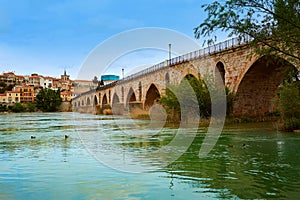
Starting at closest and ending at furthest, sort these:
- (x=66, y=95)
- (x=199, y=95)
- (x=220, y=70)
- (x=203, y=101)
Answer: (x=203, y=101) → (x=199, y=95) → (x=220, y=70) → (x=66, y=95)

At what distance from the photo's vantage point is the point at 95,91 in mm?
80125

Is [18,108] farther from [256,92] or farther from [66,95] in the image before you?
[256,92]

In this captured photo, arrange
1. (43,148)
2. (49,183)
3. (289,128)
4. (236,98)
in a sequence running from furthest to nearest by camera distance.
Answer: (236,98), (289,128), (43,148), (49,183)

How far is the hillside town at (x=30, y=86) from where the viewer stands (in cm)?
11588

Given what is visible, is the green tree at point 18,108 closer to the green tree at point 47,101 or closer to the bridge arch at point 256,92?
the green tree at point 47,101

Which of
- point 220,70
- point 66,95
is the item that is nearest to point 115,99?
point 220,70

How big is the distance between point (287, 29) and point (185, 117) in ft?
58.8

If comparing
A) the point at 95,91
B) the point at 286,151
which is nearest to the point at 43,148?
the point at 286,151

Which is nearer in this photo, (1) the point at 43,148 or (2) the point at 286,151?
(2) the point at 286,151

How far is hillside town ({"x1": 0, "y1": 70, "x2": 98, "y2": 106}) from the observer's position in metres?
116

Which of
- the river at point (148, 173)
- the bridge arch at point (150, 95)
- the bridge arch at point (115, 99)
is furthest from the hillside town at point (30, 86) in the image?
the river at point (148, 173)

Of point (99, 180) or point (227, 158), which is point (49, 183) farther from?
point (227, 158)

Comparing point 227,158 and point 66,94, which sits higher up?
point 66,94

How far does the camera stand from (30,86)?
12588 centimetres
